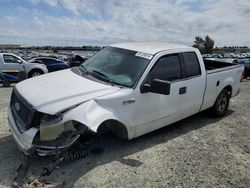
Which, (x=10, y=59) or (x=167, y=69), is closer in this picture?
(x=167, y=69)

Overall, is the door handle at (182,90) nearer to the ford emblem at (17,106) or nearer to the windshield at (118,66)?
the windshield at (118,66)

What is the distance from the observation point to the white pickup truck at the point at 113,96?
363 centimetres

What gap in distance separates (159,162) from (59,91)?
6.11 feet

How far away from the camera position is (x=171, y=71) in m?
5.15

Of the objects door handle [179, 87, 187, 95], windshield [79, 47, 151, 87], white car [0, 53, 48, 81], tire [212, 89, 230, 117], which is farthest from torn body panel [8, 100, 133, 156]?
white car [0, 53, 48, 81]

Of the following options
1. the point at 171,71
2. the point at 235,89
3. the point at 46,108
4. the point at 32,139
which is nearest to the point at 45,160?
the point at 32,139

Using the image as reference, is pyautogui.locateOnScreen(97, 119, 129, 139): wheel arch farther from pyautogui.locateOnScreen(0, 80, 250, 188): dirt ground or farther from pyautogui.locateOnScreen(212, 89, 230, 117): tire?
pyautogui.locateOnScreen(212, 89, 230, 117): tire

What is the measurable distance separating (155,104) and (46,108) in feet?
6.38

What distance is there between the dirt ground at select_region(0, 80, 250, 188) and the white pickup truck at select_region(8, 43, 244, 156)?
1.17 ft

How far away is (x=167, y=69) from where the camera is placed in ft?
16.6

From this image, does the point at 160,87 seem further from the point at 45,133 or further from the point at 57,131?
the point at 45,133

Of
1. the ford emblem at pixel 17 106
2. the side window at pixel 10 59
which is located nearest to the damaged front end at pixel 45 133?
the ford emblem at pixel 17 106

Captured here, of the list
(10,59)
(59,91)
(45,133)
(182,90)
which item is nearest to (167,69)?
(182,90)

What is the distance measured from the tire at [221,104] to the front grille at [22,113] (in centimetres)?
440
